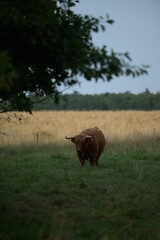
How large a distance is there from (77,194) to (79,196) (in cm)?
19

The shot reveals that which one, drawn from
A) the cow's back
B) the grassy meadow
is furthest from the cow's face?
the grassy meadow

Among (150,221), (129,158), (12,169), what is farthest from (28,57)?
(129,158)

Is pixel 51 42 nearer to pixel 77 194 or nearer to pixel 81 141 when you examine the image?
pixel 77 194

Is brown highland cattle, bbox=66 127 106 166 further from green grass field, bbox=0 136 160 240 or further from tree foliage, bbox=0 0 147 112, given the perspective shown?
tree foliage, bbox=0 0 147 112

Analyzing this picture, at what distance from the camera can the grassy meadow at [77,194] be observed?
24.9 ft

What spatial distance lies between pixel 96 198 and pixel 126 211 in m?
1.53

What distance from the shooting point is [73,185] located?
11.7 m

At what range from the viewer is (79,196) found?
10461mm

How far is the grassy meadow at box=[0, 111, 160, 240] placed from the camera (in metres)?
7.58

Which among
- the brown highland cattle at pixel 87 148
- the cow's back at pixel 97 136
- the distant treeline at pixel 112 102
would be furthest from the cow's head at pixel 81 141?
the distant treeline at pixel 112 102

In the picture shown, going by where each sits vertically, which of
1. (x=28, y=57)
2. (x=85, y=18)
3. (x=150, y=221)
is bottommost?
(x=150, y=221)

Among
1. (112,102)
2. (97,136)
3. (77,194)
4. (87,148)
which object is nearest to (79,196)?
(77,194)

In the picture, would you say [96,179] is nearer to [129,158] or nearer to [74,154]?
[129,158]

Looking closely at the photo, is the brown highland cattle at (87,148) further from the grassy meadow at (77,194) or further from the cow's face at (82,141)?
the grassy meadow at (77,194)
